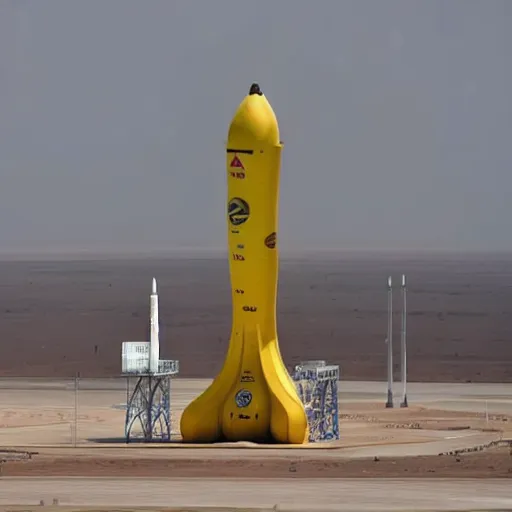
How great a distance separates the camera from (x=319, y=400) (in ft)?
184

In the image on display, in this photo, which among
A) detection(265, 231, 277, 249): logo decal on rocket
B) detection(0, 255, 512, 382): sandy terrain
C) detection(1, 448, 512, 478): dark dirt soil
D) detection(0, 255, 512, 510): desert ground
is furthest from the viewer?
detection(0, 255, 512, 382): sandy terrain

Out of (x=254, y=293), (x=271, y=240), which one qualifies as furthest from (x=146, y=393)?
(x=271, y=240)

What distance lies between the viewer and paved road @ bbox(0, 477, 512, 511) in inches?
1692

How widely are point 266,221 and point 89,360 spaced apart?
164ft

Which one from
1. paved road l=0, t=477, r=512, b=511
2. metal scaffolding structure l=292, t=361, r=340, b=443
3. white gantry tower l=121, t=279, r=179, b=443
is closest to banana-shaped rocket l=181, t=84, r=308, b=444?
metal scaffolding structure l=292, t=361, r=340, b=443

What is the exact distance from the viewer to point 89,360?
336 feet

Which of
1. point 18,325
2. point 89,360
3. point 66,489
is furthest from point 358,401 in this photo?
point 18,325

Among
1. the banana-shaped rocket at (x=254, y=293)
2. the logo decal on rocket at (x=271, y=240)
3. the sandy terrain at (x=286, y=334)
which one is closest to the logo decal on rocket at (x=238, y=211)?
the banana-shaped rocket at (x=254, y=293)

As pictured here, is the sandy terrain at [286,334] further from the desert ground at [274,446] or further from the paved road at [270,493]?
the paved road at [270,493]

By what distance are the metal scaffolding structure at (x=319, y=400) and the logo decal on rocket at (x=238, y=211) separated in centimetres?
521

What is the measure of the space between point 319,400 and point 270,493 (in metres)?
11.3

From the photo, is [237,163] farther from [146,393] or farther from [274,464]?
[274,464]

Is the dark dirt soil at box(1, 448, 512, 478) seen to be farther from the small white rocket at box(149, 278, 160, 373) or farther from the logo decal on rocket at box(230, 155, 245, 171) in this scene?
the logo decal on rocket at box(230, 155, 245, 171)

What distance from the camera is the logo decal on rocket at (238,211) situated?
5353 cm
